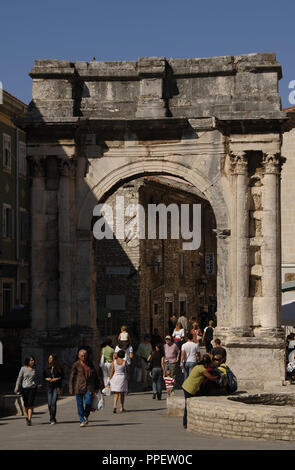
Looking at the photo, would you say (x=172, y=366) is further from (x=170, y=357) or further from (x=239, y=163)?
(x=239, y=163)

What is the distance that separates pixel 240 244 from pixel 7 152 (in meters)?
19.3

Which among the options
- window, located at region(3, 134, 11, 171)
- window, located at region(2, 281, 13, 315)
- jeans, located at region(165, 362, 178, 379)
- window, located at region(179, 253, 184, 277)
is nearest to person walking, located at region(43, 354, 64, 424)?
jeans, located at region(165, 362, 178, 379)

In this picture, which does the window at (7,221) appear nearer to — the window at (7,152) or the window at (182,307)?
the window at (7,152)

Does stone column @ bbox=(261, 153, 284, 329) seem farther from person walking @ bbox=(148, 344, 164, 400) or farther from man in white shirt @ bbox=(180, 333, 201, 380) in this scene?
person walking @ bbox=(148, 344, 164, 400)

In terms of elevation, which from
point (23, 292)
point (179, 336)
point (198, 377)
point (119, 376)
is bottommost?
point (119, 376)

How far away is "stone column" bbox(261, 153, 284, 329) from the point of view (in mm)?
22766

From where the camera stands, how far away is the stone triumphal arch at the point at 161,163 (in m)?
23.0

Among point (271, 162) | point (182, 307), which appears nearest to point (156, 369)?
point (271, 162)

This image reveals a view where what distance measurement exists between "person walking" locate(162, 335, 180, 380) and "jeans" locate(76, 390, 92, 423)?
4.64m

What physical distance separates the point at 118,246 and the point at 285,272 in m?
6.86

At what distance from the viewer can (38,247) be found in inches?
942

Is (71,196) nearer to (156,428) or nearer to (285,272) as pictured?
(156,428)

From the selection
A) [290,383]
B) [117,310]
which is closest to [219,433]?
[290,383]
